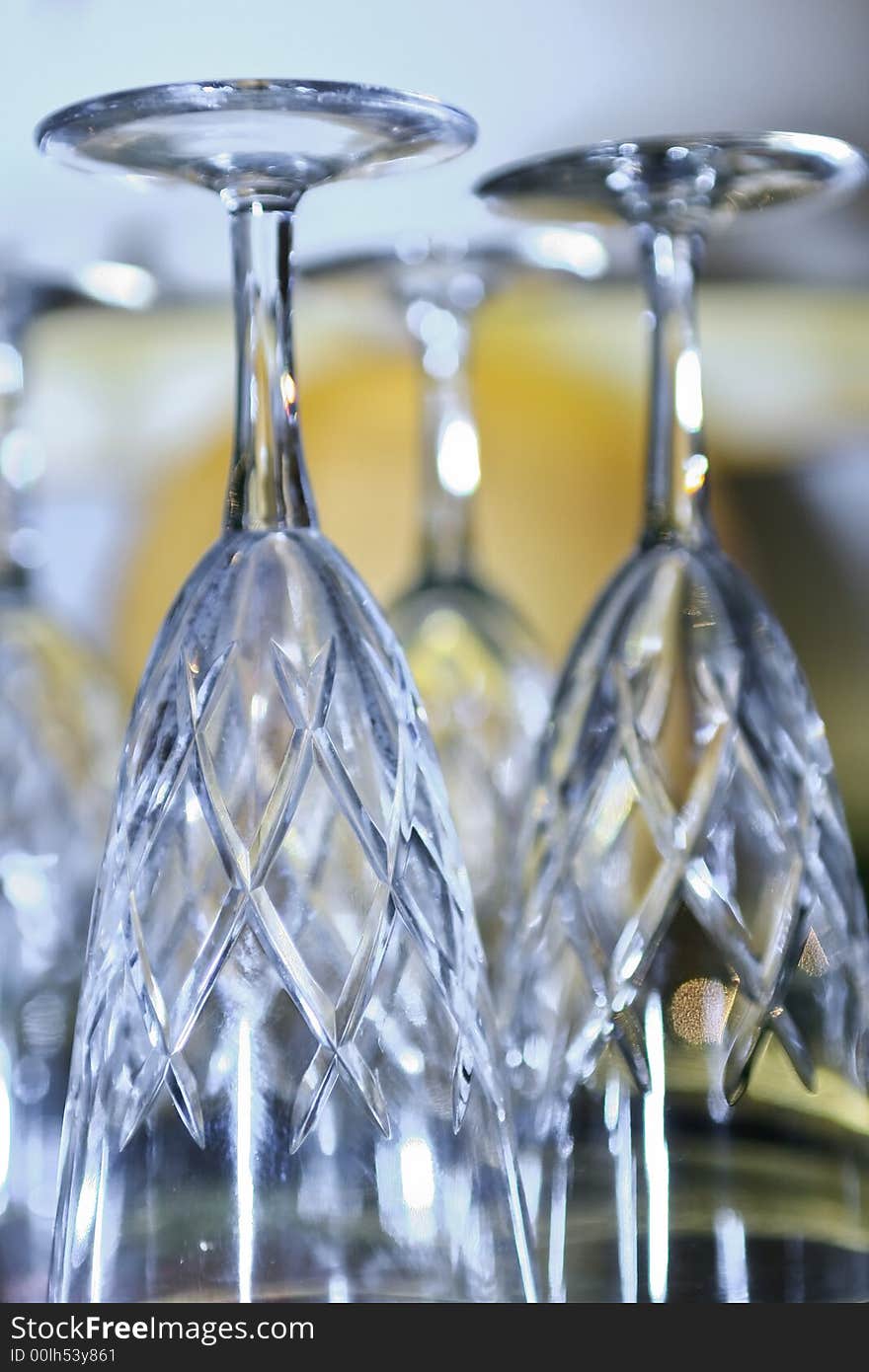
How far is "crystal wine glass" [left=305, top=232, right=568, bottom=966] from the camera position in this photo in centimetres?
58

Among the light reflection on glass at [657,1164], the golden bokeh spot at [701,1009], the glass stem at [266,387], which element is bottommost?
the light reflection on glass at [657,1164]

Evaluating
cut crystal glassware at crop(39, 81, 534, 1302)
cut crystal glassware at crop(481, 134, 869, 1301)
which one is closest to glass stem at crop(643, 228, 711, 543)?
cut crystal glassware at crop(481, 134, 869, 1301)

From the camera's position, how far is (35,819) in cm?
56

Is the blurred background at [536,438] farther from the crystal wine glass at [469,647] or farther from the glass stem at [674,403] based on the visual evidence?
the glass stem at [674,403]

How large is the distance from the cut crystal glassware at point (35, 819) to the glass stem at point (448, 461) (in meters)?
0.14

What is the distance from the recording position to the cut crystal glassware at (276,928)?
343 millimetres

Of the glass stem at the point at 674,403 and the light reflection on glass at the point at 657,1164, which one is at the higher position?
the glass stem at the point at 674,403

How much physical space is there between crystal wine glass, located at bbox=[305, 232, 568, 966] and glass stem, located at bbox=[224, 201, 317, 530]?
19cm

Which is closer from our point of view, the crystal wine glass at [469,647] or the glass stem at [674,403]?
the glass stem at [674,403]

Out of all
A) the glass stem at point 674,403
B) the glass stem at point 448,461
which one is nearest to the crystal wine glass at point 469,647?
the glass stem at point 448,461

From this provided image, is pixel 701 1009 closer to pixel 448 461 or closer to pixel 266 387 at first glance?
pixel 266 387

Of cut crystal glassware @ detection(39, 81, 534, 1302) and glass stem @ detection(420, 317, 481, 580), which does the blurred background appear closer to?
glass stem @ detection(420, 317, 481, 580)

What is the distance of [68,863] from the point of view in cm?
56

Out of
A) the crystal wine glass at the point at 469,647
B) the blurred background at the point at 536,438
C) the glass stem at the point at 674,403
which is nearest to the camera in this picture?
the glass stem at the point at 674,403
